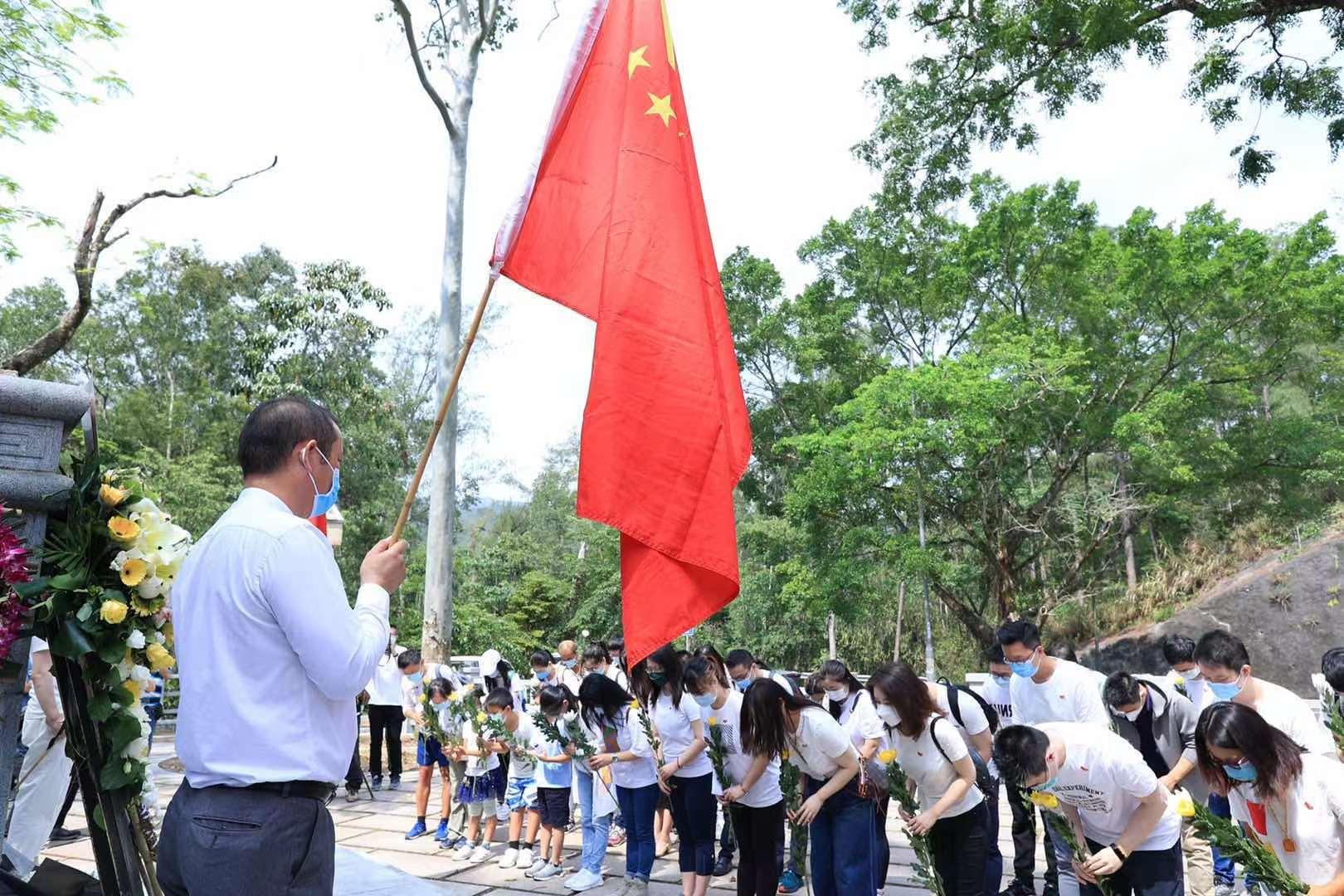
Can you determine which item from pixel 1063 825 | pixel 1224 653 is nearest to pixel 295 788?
pixel 1063 825

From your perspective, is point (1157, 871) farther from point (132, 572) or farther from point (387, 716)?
point (387, 716)

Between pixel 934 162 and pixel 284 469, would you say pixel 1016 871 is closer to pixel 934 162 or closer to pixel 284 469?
pixel 284 469

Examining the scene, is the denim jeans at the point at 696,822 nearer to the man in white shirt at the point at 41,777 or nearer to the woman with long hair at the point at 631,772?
the woman with long hair at the point at 631,772

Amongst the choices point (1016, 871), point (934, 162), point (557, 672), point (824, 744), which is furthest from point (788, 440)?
point (824, 744)

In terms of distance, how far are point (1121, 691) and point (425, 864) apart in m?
5.30

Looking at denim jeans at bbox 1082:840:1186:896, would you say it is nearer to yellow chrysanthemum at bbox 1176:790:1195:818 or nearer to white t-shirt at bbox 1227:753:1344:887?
yellow chrysanthemum at bbox 1176:790:1195:818

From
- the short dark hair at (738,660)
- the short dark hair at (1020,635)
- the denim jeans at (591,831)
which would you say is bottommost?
the denim jeans at (591,831)

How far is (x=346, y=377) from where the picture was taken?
22.9 meters

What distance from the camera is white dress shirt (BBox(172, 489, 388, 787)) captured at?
2.03 metres

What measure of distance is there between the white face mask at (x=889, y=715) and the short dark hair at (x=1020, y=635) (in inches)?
45.9

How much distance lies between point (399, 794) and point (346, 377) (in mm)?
14663

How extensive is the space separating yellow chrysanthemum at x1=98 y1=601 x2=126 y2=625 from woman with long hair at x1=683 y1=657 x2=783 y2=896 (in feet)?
11.3

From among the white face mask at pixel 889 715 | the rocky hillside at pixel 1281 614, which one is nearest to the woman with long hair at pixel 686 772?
the white face mask at pixel 889 715

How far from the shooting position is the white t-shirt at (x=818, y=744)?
4.81 metres
